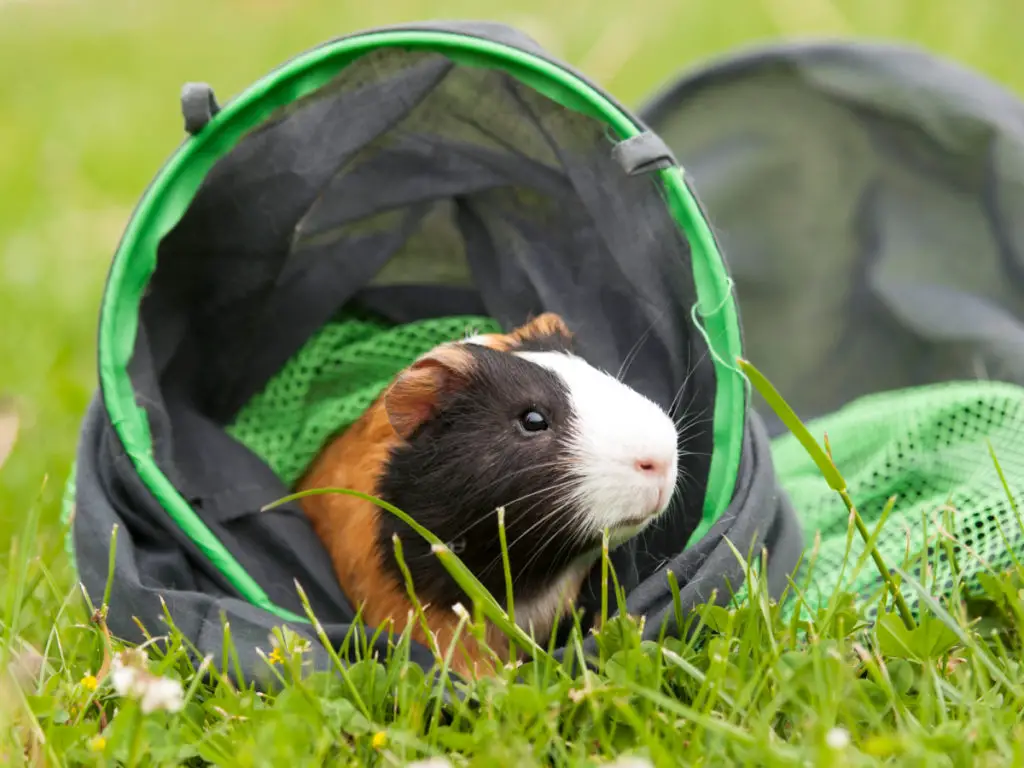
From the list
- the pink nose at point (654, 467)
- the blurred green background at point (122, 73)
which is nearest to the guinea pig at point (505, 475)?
the pink nose at point (654, 467)

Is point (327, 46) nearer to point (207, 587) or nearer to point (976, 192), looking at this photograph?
point (207, 587)

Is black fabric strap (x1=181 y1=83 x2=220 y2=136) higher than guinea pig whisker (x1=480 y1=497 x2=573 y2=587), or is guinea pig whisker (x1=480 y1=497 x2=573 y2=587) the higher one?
black fabric strap (x1=181 y1=83 x2=220 y2=136)

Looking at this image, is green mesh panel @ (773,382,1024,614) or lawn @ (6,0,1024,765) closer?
lawn @ (6,0,1024,765)

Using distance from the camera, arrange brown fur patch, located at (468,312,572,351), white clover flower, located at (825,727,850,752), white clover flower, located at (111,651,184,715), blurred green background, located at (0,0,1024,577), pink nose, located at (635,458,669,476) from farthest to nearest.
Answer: blurred green background, located at (0,0,1024,577)
brown fur patch, located at (468,312,572,351)
pink nose, located at (635,458,669,476)
white clover flower, located at (111,651,184,715)
white clover flower, located at (825,727,850,752)

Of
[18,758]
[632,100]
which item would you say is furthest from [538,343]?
[632,100]

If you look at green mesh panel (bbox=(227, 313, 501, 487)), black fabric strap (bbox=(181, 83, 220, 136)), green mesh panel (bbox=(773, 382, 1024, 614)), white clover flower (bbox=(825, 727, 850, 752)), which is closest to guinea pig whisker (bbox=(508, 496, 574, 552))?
green mesh panel (bbox=(773, 382, 1024, 614))

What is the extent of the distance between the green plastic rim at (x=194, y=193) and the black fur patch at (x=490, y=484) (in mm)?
288

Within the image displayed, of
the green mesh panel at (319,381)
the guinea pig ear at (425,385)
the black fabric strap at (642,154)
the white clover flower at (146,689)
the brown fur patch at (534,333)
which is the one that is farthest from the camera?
the green mesh panel at (319,381)

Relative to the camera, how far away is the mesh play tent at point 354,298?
7.36 ft

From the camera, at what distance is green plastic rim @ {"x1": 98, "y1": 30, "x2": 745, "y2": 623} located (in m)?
2.23

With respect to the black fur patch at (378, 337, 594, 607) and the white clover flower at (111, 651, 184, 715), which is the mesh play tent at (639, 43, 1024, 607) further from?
the white clover flower at (111, 651, 184, 715)

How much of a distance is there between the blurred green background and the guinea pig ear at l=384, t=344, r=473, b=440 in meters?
0.83

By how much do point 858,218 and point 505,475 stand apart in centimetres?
198

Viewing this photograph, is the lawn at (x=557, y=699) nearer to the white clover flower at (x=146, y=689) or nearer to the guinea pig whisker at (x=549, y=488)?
the white clover flower at (x=146, y=689)
